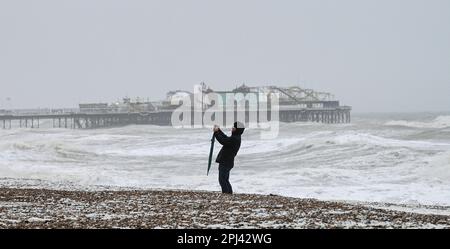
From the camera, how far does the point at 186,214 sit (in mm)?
9047

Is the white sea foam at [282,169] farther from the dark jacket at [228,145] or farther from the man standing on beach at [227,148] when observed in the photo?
the dark jacket at [228,145]

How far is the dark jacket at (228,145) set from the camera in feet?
39.8

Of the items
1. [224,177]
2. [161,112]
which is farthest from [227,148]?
[161,112]

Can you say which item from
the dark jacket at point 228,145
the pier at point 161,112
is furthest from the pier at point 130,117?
the dark jacket at point 228,145

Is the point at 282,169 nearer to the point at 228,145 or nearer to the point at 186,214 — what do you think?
the point at 228,145

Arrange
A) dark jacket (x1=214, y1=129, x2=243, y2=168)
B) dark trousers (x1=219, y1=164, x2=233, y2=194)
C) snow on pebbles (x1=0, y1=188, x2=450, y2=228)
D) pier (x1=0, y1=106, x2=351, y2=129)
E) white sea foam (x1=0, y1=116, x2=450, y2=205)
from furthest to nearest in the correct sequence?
pier (x1=0, y1=106, x2=351, y2=129) < white sea foam (x1=0, y1=116, x2=450, y2=205) < dark trousers (x1=219, y1=164, x2=233, y2=194) < dark jacket (x1=214, y1=129, x2=243, y2=168) < snow on pebbles (x1=0, y1=188, x2=450, y2=228)

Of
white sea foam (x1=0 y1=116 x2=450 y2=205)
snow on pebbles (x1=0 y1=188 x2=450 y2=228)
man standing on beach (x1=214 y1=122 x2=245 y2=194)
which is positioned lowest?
white sea foam (x1=0 y1=116 x2=450 y2=205)

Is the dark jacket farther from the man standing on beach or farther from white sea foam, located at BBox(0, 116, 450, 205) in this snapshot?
white sea foam, located at BBox(0, 116, 450, 205)

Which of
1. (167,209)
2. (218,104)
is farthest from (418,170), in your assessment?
(218,104)

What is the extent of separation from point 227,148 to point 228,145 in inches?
3.8

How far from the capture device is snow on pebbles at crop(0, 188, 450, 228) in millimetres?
8047

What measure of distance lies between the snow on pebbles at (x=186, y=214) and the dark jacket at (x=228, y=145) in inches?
35.6

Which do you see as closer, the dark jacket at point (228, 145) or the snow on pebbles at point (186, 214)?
the snow on pebbles at point (186, 214)

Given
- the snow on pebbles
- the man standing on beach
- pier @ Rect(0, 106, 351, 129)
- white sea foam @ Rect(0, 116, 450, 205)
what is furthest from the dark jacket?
pier @ Rect(0, 106, 351, 129)
